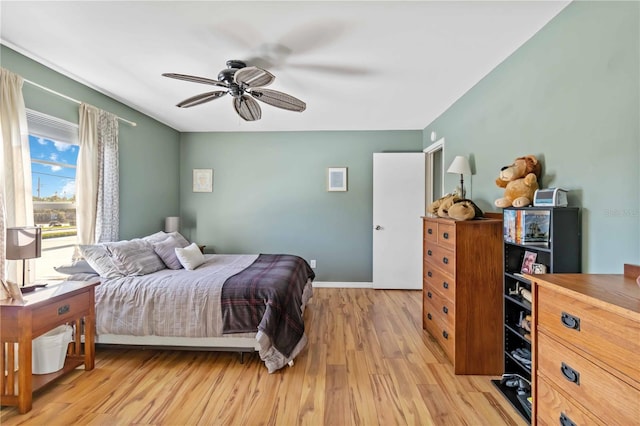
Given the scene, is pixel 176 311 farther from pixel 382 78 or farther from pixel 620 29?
pixel 620 29

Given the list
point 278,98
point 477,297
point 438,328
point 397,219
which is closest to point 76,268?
point 278,98

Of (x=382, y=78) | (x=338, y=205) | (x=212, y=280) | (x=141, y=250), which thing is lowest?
(x=212, y=280)

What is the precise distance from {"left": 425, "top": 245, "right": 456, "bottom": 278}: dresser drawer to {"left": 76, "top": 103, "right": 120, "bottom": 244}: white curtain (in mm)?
3368

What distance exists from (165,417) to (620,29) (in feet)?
10.5

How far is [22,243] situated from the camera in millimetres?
1715

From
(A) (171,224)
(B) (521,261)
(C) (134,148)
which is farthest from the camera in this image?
(A) (171,224)

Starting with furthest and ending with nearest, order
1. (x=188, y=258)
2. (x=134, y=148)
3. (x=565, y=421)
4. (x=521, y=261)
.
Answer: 1. (x=134, y=148)
2. (x=188, y=258)
3. (x=521, y=261)
4. (x=565, y=421)

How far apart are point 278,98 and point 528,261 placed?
2.23 m

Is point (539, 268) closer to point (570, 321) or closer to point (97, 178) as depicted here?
point (570, 321)

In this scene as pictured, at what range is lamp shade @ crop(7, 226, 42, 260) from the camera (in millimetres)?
1688

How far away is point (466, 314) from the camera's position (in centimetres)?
196

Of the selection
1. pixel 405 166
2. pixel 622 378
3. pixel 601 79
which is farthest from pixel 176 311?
pixel 405 166

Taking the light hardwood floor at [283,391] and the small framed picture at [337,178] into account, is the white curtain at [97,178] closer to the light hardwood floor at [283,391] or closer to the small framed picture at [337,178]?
the light hardwood floor at [283,391]

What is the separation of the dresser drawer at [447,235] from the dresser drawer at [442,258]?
50 millimetres
